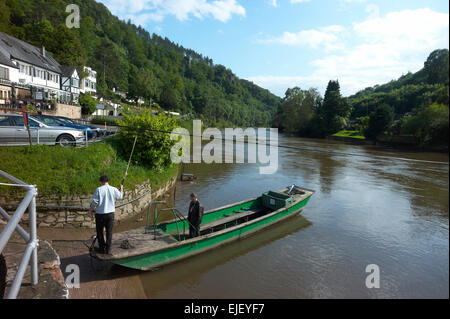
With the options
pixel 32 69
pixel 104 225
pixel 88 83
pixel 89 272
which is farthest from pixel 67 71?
pixel 104 225

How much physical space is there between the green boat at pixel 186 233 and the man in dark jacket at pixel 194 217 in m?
0.27

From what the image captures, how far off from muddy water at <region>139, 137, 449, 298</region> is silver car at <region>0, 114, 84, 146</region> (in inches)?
245

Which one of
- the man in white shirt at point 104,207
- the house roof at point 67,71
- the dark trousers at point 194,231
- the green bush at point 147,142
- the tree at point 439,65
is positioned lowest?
the dark trousers at point 194,231

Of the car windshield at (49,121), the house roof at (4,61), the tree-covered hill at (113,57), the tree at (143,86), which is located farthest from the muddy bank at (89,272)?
the tree at (143,86)

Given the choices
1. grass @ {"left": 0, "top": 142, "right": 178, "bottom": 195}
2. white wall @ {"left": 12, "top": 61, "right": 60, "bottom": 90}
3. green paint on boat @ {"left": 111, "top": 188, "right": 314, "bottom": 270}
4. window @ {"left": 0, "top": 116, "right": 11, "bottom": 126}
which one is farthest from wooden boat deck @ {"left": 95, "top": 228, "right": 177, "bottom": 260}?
white wall @ {"left": 12, "top": 61, "right": 60, "bottom": 90}

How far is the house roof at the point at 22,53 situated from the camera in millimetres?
33656

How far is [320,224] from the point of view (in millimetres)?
13109

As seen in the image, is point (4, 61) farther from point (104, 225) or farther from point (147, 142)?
point (104, 225)

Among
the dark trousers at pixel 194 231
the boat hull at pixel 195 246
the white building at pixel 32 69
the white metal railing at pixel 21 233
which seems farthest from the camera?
the white building at pixel 32 69

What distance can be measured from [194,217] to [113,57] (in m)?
89.0

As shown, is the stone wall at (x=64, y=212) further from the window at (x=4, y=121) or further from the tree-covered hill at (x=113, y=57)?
the tree-covered hill at (x=113, y=57)

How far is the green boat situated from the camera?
766cm
